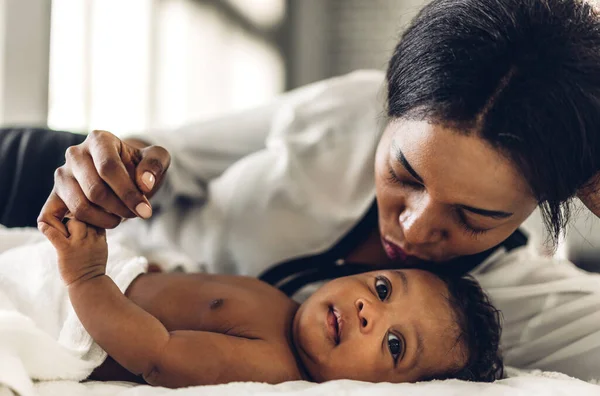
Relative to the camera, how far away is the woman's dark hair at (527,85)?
78 centimetres

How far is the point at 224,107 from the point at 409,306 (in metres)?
2.24

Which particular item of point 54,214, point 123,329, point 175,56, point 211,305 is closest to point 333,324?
point 211,305

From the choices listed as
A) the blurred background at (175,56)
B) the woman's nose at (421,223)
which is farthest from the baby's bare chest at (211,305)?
the blurred background at (175,56)

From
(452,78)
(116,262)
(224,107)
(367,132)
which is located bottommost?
(224,107)

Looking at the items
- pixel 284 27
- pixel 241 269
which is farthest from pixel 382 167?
pixel 284 27

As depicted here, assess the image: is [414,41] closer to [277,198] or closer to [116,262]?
[277,198]

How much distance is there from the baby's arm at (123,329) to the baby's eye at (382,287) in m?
0.23

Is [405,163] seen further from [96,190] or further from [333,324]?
[96,190]

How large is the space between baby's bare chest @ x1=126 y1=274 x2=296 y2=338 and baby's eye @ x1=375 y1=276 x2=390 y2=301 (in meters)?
0.13

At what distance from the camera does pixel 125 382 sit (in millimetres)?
790

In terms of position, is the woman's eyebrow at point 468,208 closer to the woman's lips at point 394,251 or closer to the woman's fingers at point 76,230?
the woman's lips at point 394,251

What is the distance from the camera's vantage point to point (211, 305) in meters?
0.89

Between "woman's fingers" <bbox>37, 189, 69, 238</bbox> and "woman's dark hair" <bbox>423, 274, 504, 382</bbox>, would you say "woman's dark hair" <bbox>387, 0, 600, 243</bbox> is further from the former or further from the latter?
"woman's fingers" <bbox>37, 189, 69, 238</bbox>

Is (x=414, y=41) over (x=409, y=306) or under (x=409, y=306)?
over
